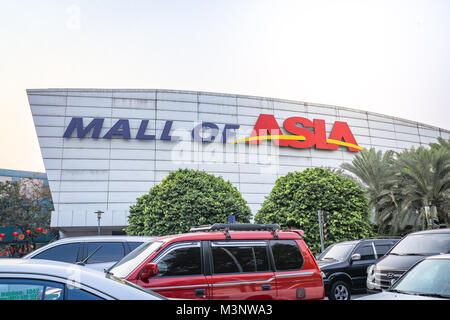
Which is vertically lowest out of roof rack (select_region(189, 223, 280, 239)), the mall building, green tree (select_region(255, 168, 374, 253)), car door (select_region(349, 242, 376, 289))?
car door (select_region(349, 242, 376, 289))

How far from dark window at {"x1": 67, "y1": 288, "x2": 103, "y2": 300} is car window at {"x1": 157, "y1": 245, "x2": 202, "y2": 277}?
8.81ft

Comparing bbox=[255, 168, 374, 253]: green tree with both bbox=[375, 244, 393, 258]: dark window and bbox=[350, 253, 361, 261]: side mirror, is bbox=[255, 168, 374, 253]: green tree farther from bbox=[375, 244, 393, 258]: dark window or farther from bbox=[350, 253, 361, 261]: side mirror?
bbox=[350, 253, 361, 261]: side mirror

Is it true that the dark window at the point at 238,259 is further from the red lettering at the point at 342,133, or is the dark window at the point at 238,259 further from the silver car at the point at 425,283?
the red lettering at the point at 342,133

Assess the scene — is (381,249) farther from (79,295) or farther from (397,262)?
(79,295)

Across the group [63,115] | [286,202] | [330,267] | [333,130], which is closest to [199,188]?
[286,202]

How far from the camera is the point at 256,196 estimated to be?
36406mm

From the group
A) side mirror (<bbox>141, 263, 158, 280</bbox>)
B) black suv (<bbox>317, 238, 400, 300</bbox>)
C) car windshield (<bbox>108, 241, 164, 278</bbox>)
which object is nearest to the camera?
side mirror (<bbox>141, 263, 158, 280</bbox>)

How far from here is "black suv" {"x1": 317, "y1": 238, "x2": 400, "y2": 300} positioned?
31.7ft

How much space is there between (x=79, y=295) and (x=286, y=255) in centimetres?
379

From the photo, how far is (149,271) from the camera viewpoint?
15.0ft

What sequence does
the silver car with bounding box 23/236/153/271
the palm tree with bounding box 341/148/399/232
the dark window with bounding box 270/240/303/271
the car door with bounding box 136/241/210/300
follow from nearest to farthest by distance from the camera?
1. the car door with bounding box 136/241/210/300
2. the dark window with bounding box 270/240/303/271
3. the silver car with bounding box 23/236/153/271
4. the palm tree with bounding box 341/148/399/232

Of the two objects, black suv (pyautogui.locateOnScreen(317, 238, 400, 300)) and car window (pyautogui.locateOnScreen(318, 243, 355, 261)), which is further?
car window (pyautogui.locateOnScreen(318, 243, 355, 261))

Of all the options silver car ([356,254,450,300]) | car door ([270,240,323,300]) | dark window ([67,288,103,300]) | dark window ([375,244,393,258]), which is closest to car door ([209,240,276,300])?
car door ([270,240,323,300])

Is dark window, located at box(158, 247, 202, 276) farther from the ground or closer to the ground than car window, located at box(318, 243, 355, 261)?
farther from the ground
